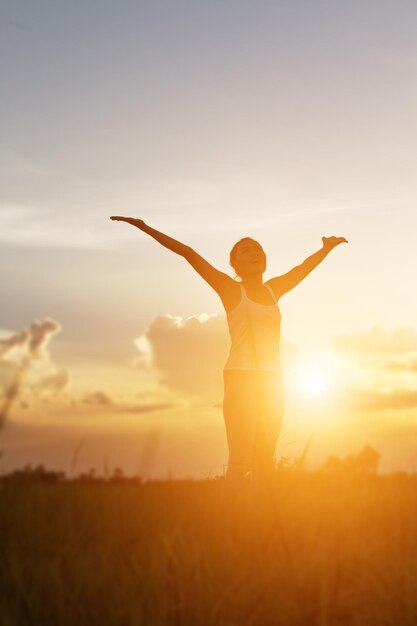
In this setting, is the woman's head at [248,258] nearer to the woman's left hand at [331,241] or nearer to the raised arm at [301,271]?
the raised arm at [301,271]

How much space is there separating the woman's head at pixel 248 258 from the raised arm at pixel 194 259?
235 mm

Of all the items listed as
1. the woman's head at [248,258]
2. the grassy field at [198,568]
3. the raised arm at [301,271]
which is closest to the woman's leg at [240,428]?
the grassy field at [198,568]

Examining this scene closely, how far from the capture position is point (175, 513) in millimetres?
6867

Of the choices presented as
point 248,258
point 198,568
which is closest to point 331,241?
point 248,258

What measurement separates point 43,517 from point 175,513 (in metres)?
1.34

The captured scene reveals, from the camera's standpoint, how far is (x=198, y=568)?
3.78 meters

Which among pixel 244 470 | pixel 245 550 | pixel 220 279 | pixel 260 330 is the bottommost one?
pixel 245 550

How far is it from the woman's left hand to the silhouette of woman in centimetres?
145

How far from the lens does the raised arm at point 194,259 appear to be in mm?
7488

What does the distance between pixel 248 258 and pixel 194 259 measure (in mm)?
543

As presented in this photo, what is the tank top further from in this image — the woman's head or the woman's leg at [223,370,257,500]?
the woman's head

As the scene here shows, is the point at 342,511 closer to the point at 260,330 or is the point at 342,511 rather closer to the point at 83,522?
the point at 260,330

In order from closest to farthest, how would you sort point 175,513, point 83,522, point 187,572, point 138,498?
point 187,572
point 83,522
point 175,513
point 138,498

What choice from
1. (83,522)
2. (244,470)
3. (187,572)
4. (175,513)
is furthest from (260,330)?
(187,572)
